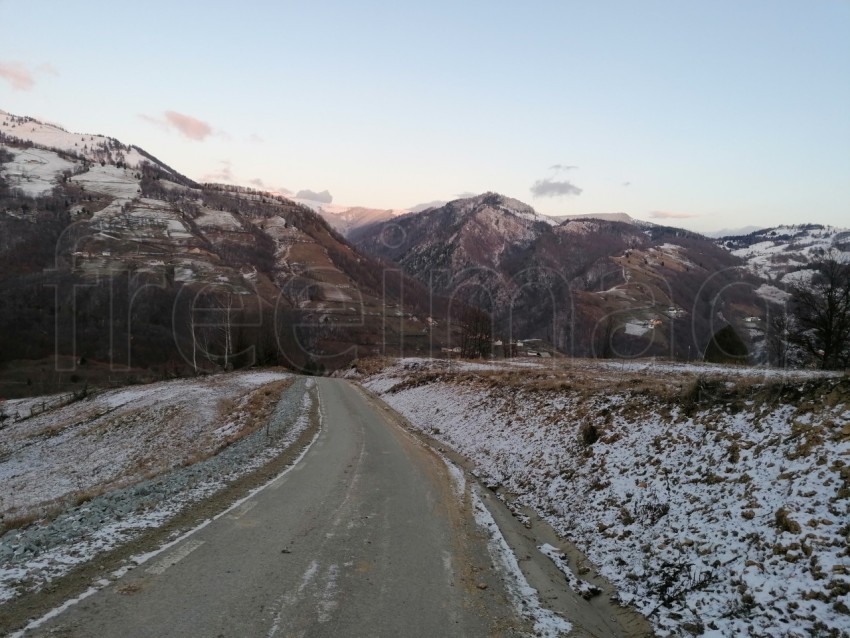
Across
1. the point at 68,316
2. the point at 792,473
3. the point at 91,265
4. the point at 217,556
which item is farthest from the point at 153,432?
the point at 91,265

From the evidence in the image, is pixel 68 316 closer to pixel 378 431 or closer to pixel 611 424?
pixel 378 431

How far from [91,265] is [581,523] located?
214m

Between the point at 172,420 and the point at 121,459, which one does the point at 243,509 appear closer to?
the point at 121,459

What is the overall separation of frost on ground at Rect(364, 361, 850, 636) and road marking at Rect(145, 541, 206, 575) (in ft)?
23.5

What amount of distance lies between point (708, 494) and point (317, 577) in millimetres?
7475

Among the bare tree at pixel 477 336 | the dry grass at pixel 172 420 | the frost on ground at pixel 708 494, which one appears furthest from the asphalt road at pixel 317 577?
the bare tree at pixel 477 336

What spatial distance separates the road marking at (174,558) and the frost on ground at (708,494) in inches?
282

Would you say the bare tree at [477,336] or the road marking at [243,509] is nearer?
the road marking at [243,509]

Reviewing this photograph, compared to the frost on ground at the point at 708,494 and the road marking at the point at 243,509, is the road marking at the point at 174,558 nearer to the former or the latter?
the road marking at the point at 243,509

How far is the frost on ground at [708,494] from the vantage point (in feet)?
21.8

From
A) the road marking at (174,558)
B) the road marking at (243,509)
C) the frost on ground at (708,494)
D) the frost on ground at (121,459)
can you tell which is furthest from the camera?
the road marking at (243,509)

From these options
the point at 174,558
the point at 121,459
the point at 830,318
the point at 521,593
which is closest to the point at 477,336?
the point at 830,318

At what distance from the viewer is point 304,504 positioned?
1093 centimetres

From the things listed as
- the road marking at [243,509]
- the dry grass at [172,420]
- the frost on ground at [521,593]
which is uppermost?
the road marking at [243,509]
